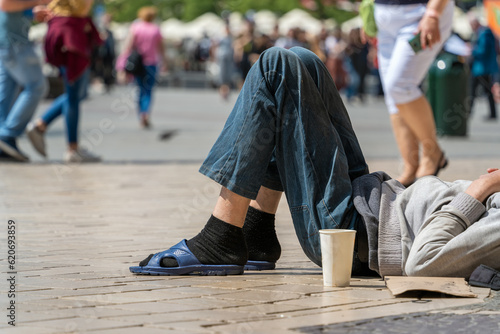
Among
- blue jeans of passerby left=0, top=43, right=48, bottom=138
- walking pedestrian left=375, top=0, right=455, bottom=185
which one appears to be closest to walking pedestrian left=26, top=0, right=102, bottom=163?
blue jeans of passerby left=0, top=43, right=48, bottom=138

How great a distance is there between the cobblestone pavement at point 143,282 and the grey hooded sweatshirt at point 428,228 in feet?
0.40

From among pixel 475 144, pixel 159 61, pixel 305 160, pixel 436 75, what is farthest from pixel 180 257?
pixel 159 61

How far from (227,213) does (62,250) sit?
113cm

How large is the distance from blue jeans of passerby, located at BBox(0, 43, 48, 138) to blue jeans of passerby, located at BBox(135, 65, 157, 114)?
18.2ft

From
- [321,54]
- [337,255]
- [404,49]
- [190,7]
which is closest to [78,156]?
[404,49]

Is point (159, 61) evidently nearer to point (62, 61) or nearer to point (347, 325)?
point (62, 61)

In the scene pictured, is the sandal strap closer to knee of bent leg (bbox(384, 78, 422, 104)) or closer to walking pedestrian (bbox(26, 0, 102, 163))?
knee of bent leg (bbox(384, 78, 422, 104))

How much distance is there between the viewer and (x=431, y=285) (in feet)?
10.5

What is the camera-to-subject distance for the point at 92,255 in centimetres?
418

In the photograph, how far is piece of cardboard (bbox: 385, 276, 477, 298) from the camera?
3.15 m

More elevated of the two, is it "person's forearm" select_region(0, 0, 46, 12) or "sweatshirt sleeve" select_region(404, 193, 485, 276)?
"sweatshirt sleeve" select_region(404, 193, 485, 276)

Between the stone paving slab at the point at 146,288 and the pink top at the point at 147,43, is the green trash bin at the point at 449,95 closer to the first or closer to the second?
the pink top at the point at 147,43

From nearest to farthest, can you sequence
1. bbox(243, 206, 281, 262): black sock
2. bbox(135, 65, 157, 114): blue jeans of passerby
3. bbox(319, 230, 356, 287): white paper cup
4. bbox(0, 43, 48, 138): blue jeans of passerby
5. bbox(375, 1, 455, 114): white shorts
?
bbox(319, 230, 356, 287): white paper cup
bbox(243, 206, 281, 262): black sock
bbox(375, 1, 455, 114): white shorts
bbox(0, 43, 48, 138): blue jeans of passerby
bbox(135, 65, 157, 114): blue jeans of passerby

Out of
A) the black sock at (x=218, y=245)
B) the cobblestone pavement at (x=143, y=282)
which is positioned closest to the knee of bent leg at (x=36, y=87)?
the cobblestone pavement at (x=143, y=282)
